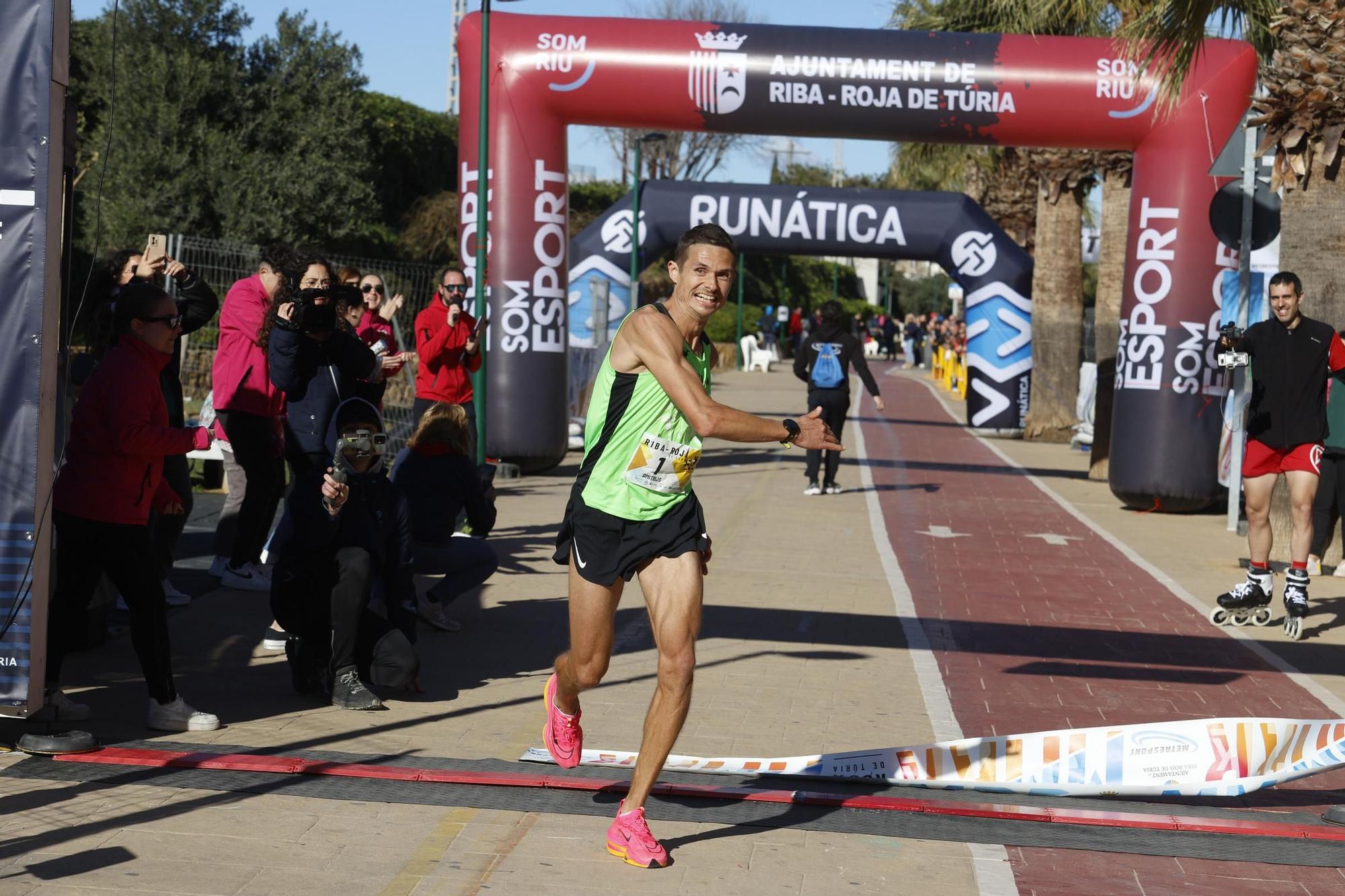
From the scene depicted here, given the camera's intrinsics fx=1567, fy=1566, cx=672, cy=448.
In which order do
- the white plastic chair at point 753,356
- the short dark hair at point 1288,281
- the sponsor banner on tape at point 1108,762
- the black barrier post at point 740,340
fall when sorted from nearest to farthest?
the sponsor banner on tape at point 1108,762, the short dark hair at point 1288,281, the white plastic chair at point 753,356, the black barrier post at point 740,340

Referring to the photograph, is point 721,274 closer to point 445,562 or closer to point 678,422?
point 678,422

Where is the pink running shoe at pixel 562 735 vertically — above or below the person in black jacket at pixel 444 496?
below

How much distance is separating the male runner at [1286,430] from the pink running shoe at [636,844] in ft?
18.6

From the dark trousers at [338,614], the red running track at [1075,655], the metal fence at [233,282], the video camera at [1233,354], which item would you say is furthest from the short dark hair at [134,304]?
the video camera at [1233,354]

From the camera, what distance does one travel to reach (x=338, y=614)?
6492mm

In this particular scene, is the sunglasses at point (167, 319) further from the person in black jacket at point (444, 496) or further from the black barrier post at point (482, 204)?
the black barrier post at point (482, 204)

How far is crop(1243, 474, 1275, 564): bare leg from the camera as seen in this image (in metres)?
9.26

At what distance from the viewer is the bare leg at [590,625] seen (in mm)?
4941

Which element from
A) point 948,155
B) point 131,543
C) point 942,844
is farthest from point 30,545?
point 948,155

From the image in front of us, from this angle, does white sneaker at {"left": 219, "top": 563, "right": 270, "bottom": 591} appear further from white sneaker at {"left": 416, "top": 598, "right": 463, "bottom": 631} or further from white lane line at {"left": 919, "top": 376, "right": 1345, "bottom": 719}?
white lane line at {"left": 919, "top": 376, "right": 1345, "bottom": 719}

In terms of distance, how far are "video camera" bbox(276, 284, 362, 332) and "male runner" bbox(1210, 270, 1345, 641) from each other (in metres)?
5.25

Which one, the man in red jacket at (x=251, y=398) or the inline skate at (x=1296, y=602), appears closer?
the man in red jacket at (x=251, y=398)

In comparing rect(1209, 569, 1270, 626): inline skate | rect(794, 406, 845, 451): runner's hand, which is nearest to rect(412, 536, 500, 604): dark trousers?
rect(794, 406, 845, 451): runner's hand

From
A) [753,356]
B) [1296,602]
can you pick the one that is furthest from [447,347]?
[753,356]
